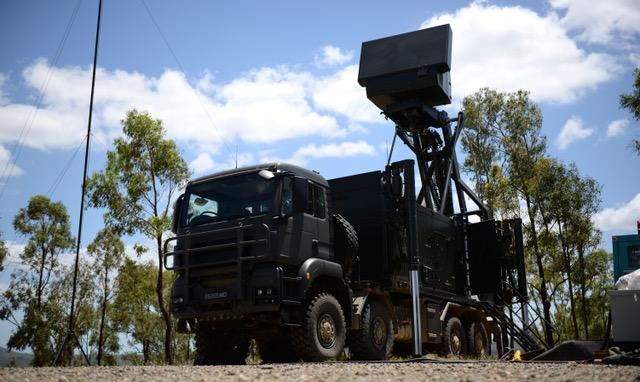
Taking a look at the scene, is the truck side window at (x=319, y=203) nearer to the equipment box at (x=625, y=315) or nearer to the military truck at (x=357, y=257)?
the military truck at (x=357, y=257)

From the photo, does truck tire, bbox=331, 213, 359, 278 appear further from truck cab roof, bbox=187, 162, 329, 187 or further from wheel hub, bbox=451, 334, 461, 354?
wheel hub, bbox=451, 334, 461, 354

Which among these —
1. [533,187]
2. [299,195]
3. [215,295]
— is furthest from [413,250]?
[533,187]

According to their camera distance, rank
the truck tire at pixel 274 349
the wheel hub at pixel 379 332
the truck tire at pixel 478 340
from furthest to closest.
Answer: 1. the truck tire at pixel 478 340
2. the wheel hub at pixel 379 332
3. the truck tire at pixel 274 349

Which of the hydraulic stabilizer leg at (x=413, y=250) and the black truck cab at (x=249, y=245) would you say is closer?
the black truck cab at (x=249, y=245)

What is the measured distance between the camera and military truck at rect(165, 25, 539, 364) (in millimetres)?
10469

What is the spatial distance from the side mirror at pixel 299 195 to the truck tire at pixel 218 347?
112 inches

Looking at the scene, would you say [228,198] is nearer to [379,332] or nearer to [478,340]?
[379,332]

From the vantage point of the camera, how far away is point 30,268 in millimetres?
41562

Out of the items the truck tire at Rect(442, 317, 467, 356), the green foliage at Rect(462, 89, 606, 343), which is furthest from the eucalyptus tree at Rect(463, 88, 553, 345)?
the truck tire at Rect(442, 317, 467, 356)

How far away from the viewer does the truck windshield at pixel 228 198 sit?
421 inches

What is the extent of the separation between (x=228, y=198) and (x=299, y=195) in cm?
135

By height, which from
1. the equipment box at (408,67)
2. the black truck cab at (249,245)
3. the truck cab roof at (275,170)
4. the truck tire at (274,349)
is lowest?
the truck tire at (274,349)

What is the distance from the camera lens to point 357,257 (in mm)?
12180

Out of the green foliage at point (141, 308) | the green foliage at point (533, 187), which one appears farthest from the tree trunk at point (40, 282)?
the green foliage at point (533, 187)
